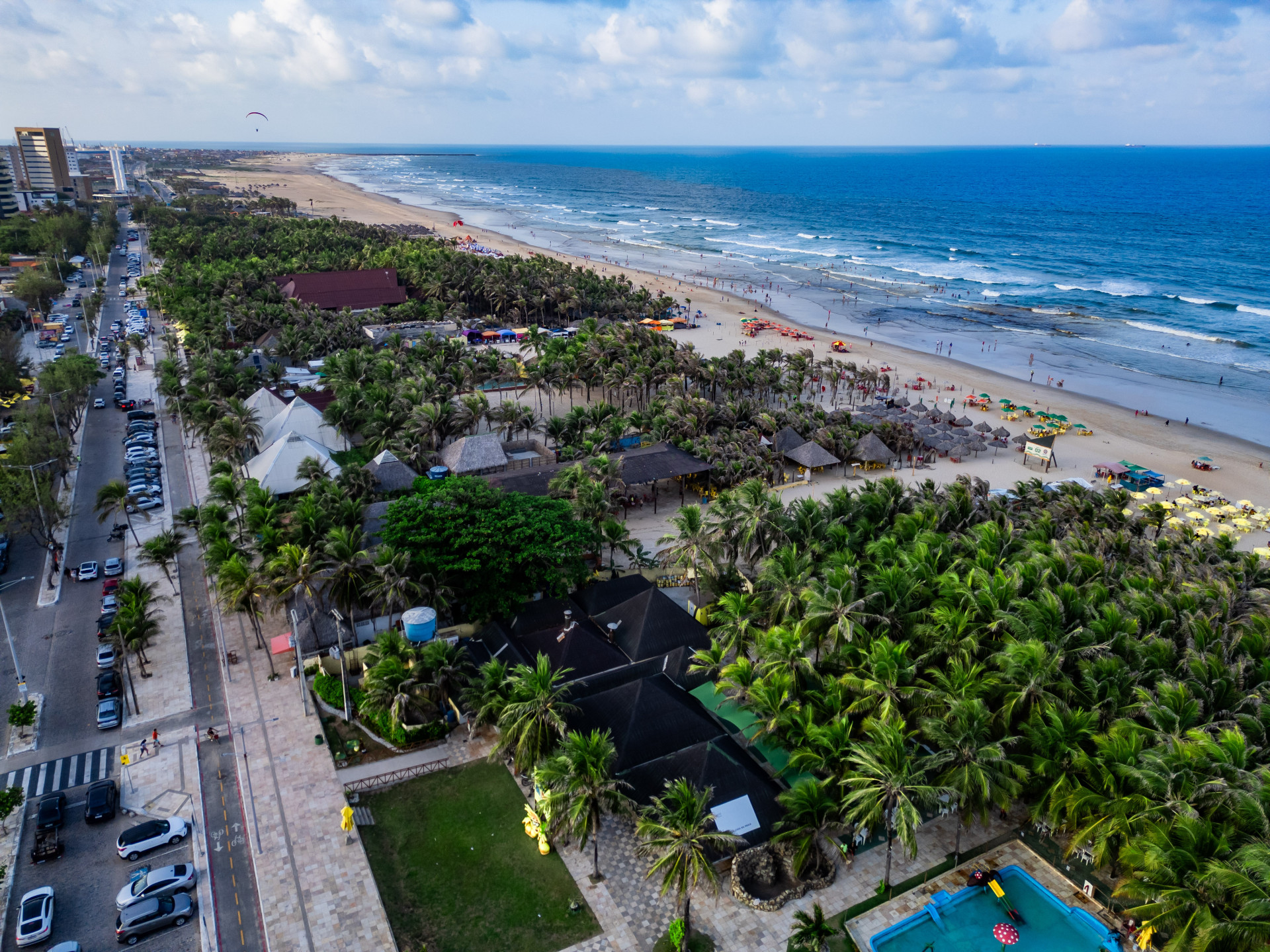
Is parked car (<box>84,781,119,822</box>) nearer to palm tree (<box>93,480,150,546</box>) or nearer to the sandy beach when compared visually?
palm tree (<box>93,480,150,546</box>)

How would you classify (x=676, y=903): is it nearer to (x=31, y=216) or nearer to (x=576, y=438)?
(x=576, y=438)

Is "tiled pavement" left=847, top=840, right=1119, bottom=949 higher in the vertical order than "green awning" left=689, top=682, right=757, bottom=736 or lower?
lower

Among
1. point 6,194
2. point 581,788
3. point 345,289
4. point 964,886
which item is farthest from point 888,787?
point 6,194

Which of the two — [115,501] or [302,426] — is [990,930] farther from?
[302,426]

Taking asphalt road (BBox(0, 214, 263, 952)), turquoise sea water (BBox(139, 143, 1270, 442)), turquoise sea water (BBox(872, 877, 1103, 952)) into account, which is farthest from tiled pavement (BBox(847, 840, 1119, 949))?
turquoise sea water (BBox(139, 143, 1270, 442))

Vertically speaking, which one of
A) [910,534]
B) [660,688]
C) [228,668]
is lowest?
[228,668]

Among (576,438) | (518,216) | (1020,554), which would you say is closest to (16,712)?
(576,438)
